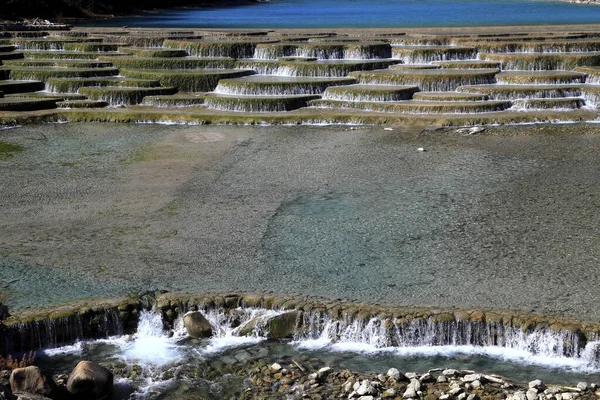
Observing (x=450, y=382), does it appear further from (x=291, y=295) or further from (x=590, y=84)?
(x=590, y=84)

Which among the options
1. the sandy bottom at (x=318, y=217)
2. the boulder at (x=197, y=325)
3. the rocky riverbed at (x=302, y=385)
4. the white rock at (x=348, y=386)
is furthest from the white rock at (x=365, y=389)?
the boulder at (x=197, y=325)

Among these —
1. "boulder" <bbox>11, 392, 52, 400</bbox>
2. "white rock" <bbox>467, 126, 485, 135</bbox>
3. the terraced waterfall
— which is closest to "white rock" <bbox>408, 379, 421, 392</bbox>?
"boulder" <bbox>11, 392, 52, 400</bbox>

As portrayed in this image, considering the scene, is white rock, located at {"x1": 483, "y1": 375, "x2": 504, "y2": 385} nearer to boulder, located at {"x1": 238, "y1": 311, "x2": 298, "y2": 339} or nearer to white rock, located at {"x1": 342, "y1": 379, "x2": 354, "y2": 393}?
white rock, located at {"x1": 342, "y1": 379, "x2": 354, "y2": 393}

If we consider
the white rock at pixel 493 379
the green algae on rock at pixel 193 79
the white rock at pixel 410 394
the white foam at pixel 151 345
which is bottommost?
the white foam at pixel 151 345

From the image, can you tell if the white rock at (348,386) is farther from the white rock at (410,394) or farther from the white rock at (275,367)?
the white rock at (275,367)

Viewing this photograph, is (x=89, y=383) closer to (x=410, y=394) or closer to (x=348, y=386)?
(x=348, y=386)

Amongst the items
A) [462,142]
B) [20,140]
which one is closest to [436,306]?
[462,142]

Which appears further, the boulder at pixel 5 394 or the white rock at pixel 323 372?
the white rock at pixel 323 372
